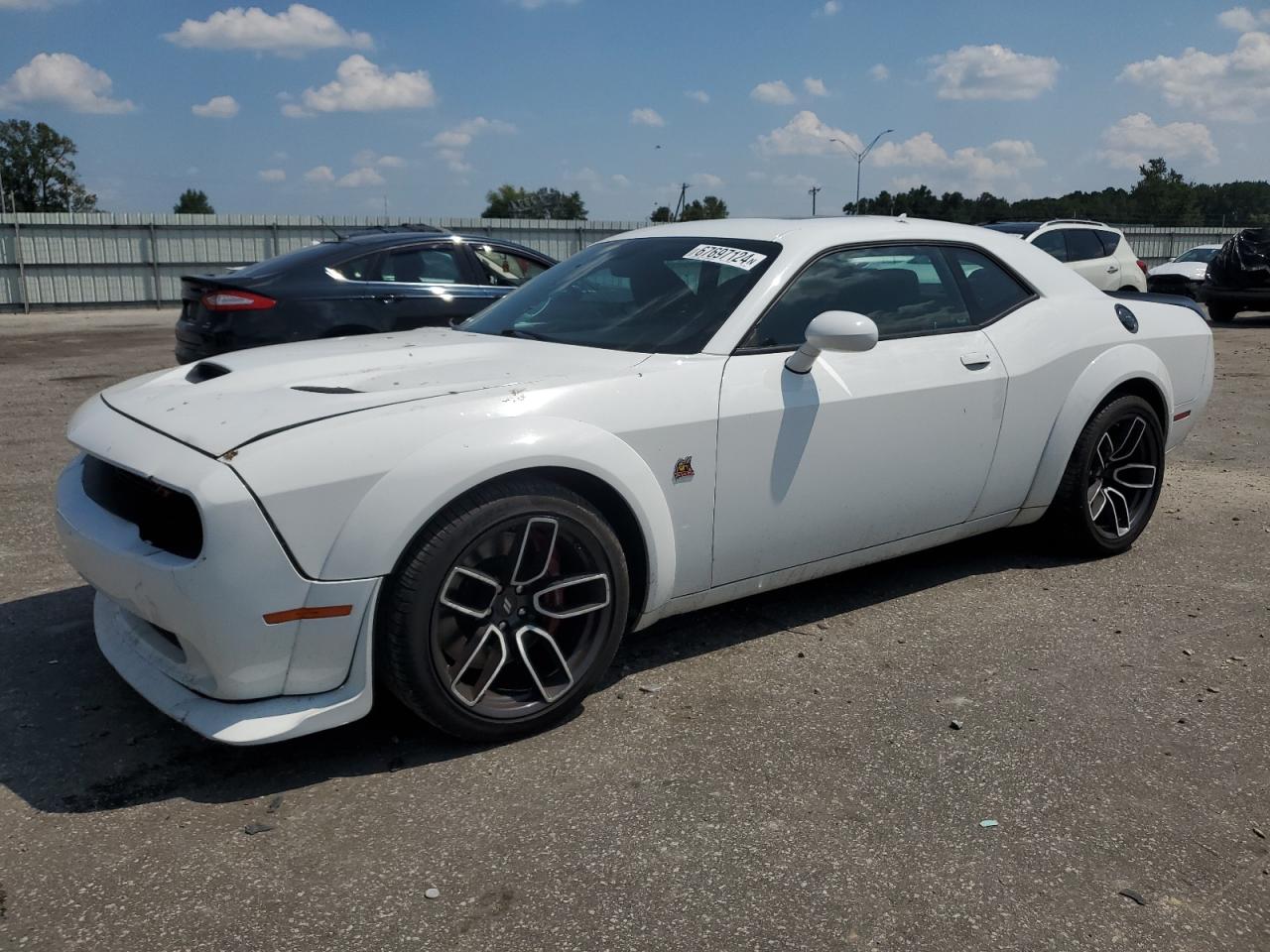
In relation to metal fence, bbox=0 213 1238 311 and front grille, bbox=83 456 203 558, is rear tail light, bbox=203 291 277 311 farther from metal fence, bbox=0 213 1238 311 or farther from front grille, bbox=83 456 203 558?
metal fence, bbox=0 213 1238 311

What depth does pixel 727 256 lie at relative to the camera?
383 centimetres

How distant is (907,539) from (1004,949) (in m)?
2.01

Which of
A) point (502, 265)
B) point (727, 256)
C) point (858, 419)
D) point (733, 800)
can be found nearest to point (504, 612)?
point (733, 800)

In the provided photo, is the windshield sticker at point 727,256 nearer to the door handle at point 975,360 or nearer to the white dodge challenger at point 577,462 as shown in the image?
the white dodge challenger at point 577,462

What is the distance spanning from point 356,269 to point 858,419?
17.0 ft

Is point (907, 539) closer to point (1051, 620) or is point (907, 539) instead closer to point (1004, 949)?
point (1051, 620)

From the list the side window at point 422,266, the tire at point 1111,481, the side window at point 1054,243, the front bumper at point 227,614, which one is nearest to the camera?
the front bumper at point 227,614

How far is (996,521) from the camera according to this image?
4375 mm

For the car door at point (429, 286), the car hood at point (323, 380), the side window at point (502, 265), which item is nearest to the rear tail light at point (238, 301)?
the car door at point (429, 286)

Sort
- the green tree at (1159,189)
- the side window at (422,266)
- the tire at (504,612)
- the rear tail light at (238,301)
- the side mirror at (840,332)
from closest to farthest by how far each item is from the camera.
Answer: the tire at (504,612) → the side mirror at (840,332) → the rear tail light at (238,301) → the side window at (422,266) → the green tree at (1159,189)

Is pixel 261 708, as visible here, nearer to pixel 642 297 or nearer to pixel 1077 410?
pixel 642 297

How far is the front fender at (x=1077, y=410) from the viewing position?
14.4 feet

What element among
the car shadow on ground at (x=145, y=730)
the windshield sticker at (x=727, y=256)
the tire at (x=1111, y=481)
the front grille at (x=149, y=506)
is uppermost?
the windshield sticker at (x=727, y=256)

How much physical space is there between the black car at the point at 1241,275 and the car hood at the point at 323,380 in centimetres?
1600
